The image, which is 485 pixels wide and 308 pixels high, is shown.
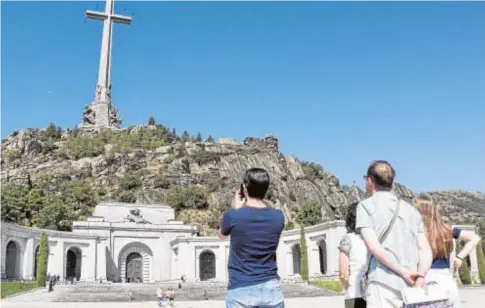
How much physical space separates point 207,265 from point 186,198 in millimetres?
17705

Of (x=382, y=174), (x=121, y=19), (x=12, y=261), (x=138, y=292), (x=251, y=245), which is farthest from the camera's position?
(x=121, y=19)

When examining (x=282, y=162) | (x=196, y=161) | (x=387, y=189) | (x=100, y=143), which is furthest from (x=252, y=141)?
(x=387, y=189)

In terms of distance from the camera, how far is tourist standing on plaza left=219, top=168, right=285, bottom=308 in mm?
4297

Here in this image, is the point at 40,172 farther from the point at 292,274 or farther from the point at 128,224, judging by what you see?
the point at 292,274

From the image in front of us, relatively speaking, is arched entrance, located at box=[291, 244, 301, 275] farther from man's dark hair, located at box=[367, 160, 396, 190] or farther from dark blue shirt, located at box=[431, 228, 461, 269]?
man's dark hair, located at box=[367, 160, 396, 190]

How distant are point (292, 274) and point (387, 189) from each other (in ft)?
135

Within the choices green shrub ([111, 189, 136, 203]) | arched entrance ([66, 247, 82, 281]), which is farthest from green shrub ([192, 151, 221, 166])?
arched entrance ([66, 247, 82, 281])

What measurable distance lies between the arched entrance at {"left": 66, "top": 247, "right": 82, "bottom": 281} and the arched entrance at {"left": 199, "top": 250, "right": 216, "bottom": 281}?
10.6 metres

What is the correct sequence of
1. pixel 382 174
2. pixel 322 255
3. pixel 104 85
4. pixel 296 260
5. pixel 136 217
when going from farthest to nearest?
pixel 104 85, pixel 136 217, pixel 296 260, pixel 322 255, pixel 382 174

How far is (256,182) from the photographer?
4598mm

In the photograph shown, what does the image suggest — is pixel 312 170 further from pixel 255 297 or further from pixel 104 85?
pixel 255 297

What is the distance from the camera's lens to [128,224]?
4862 cm

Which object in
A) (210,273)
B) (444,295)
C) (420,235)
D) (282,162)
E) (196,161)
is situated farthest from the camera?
(282,162)

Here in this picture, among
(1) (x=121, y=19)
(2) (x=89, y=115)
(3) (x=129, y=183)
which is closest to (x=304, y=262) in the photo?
(3) (x=129, y=183)
